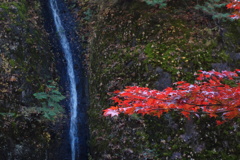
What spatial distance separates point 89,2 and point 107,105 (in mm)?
7942

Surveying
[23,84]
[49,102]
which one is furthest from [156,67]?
[23,84]

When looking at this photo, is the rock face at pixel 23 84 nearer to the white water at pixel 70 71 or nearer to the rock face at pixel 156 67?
the white water at pixel 70 71

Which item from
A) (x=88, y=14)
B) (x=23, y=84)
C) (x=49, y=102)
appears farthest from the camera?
(x=88, y=14)

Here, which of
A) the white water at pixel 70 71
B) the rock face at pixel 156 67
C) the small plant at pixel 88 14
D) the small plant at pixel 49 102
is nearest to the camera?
the rock face at pixel 156 67

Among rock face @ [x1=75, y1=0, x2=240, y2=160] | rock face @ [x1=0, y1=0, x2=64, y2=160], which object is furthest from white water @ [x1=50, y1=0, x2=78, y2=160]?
rock face @ [x1=75, y1=0, x2=240, y2=160]

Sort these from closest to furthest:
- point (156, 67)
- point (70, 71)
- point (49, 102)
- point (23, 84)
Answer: point (156, 67)
point (49, 102)
point (23, 84)
point (70, 71)

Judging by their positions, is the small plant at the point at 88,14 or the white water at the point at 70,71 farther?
the small plant at the point at 88,14

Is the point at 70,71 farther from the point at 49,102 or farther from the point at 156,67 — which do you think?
the point at 156,67

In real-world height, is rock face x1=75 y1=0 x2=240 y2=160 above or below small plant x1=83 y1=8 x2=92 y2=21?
below

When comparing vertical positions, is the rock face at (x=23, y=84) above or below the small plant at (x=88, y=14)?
below

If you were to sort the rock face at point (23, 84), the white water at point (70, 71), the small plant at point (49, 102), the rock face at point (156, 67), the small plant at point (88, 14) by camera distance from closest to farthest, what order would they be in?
1. the rock face at point (156, 67)
2. the rock face at point (23, 84)
3. the small plant at point (49, 102)
4. the white water at point (70, 71)
5. the small plant at point (88, 14)

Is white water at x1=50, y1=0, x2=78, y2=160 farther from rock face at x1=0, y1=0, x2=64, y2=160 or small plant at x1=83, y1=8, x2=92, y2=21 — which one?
small plant at x1=83, y1=8, x2=92, y2=21

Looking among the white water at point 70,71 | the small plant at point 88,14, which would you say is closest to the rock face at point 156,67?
the white water at point 70,71

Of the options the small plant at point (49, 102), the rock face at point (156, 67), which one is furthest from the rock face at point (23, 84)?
the rock face at point (156, 67)
